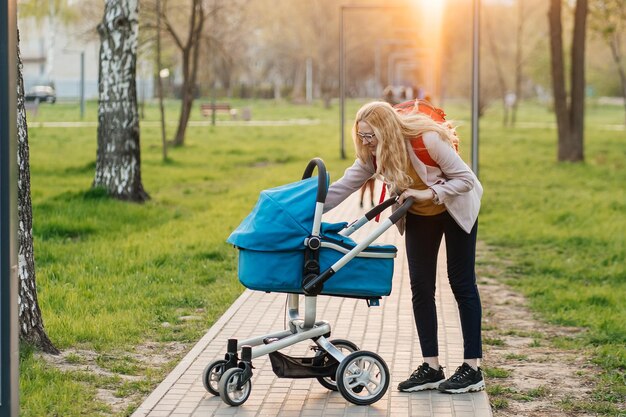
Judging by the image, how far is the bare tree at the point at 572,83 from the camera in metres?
26.7

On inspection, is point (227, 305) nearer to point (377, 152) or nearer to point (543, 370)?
point (543, 370)

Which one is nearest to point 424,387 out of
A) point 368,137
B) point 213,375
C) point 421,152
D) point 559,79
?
point 213,375

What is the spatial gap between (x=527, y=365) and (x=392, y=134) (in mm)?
2318

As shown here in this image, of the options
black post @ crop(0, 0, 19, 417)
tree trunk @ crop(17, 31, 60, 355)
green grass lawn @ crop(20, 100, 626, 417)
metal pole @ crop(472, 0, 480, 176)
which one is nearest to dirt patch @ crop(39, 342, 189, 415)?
green grass lawn @ crop(20, 100, 626, 417)

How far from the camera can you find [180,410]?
5855mm

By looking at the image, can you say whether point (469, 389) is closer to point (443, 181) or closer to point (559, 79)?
point (443, 181)

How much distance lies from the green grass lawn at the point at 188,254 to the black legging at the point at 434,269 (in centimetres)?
90

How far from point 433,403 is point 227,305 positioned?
10.8 ft

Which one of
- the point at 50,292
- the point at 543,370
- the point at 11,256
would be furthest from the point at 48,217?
the point at 11,256

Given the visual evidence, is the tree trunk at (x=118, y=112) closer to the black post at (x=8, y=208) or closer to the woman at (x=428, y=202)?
the woman at (x=428, y=202)

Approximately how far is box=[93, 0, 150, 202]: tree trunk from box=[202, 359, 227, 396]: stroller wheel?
33.7ft

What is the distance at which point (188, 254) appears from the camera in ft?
38.1

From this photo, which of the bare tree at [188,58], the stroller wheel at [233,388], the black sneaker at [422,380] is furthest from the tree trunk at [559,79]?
the stroller wheel at [233,388]

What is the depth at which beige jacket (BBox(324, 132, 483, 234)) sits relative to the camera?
19.4ft
